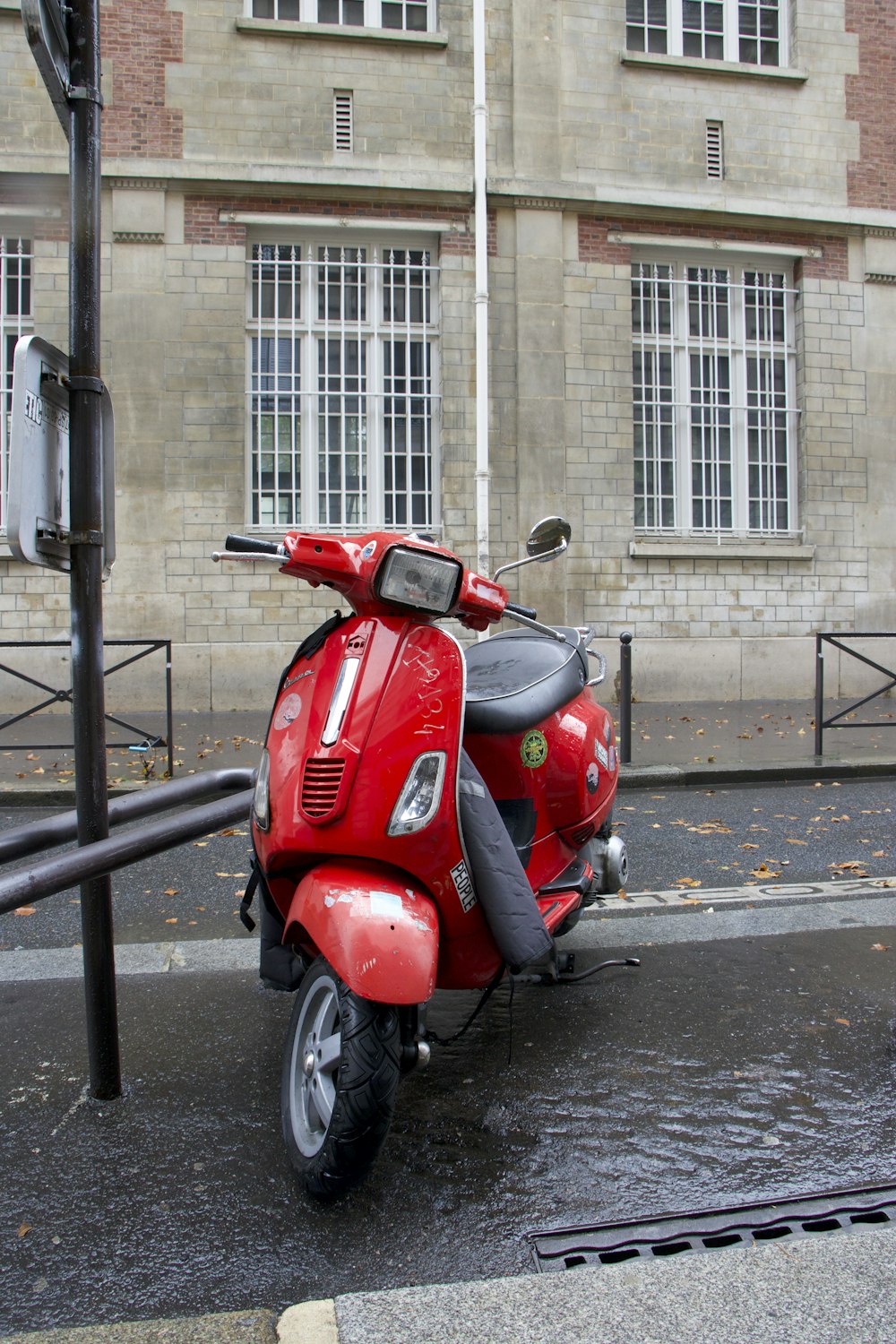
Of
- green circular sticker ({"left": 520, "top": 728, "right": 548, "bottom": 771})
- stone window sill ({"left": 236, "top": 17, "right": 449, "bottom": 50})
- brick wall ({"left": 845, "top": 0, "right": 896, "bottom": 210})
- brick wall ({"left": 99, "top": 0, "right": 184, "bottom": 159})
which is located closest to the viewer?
green circular sticker ({"left": 520, "top": 728, "right": 548, "bottom": 771})

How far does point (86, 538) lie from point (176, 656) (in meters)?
9.90

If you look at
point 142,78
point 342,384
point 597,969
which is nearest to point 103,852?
point 597,969

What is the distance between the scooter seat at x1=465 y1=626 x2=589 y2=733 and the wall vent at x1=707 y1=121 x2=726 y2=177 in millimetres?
11807

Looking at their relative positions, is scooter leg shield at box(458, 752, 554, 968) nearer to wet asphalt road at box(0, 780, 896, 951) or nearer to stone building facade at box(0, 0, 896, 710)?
wet asphalt road at box(0, 780, 896, 951)

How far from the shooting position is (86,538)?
284cm

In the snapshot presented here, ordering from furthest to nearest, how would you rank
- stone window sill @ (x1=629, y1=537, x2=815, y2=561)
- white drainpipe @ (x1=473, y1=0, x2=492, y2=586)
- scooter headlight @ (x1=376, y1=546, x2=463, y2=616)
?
stone window sill @ (x1=629, y1=537, x2=815, y2=561) → white drainpipe @ (x1=473, y1=0, x2=492, y2=586) → scooter headlight @ (x1=376, y1=546, x2=463, y2=616)

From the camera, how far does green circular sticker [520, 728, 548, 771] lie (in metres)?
3.41

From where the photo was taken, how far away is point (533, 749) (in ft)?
11.3

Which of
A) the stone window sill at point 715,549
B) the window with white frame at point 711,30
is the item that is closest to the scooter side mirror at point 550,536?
the stone window sill at point 715,549

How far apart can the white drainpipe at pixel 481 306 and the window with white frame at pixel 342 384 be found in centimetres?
71

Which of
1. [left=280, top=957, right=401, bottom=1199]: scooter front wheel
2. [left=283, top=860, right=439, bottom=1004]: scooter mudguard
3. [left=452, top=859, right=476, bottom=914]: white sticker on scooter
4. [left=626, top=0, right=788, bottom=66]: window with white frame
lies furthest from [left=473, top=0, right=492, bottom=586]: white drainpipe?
[left=280, top=957, right=401, bottom=1199]: scooter front wheel

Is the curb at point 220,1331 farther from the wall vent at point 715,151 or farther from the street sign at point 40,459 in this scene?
the wall vent at point 715,151

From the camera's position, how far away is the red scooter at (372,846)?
2332 millimetres

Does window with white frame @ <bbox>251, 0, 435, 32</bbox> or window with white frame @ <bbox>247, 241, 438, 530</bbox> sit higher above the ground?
window with white frame @ <bbox>251, 0, 435, 32</bbox>
